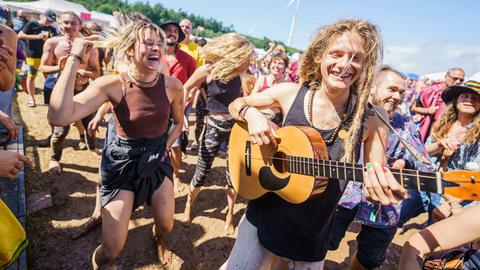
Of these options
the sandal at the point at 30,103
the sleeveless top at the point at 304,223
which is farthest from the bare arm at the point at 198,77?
the sandal at the point at 30,103

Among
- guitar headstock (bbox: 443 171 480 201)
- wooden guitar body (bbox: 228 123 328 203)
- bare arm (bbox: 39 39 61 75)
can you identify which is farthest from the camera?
bare arm (bbox: 39 39 61 75)

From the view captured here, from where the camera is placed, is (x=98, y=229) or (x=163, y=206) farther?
(x=98, y=229)

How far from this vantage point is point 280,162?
1.88 metres

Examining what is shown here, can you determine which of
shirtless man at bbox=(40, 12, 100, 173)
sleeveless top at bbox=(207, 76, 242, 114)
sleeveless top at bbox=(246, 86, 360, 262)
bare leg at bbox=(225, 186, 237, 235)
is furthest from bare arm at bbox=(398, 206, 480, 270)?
shirtless man at bbox=(40, 12, 100, 173)

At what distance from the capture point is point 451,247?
1.20 m

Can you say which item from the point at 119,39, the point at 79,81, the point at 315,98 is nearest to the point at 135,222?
the point at 119,39

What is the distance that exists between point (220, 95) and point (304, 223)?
2254mm

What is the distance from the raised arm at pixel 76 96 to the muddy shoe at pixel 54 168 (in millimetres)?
2785

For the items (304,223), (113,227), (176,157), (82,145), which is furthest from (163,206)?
(82,145)

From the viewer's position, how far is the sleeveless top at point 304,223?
170 centimetres

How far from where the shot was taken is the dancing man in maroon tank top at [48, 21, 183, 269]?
2225mm

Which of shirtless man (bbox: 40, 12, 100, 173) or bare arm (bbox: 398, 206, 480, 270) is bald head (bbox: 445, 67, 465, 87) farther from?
shirtless man (bbox: 40, 12, 100, 173)

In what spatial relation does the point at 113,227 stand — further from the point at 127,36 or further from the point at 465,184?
the point at 465,184

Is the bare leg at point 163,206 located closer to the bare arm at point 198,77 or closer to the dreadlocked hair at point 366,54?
the bare arm at point 198,77
